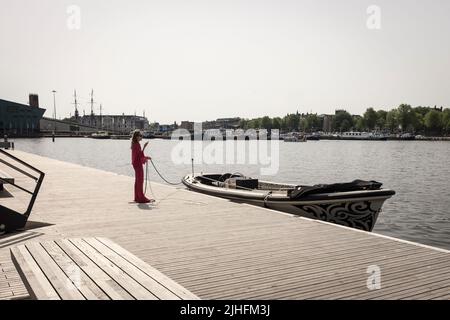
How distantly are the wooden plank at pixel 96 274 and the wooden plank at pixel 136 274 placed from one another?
0.81 feet

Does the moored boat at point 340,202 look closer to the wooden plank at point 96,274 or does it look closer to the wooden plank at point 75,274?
the wooden plank at point 96,274

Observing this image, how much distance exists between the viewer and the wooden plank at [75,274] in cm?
414

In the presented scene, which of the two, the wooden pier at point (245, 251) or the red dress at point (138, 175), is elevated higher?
the red dress at point (138, 175)

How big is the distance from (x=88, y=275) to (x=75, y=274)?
0.16 m

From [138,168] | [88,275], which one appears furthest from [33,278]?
[138,168]

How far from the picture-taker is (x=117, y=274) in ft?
15.5

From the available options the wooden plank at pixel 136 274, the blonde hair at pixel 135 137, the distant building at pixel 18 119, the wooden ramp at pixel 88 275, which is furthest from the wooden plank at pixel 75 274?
the distant building at pixel 18 119

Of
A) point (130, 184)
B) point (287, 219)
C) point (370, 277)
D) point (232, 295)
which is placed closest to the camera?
point (232, 295)

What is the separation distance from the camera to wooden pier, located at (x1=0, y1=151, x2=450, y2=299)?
206 inches

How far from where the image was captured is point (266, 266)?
6121 mm

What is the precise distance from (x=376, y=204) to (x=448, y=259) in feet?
20.3

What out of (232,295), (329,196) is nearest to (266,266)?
(232,295)

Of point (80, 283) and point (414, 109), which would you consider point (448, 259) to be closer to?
point (80, 283)

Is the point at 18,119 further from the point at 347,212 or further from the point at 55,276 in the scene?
the point at 55,276
